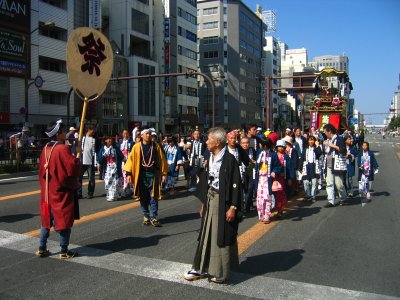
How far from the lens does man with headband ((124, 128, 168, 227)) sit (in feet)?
22.6

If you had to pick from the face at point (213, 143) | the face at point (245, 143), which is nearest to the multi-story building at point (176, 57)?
the face at point (245, 143)

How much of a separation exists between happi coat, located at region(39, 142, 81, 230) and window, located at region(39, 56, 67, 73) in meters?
31.0

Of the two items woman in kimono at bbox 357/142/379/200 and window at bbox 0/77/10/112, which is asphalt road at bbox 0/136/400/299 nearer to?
woman in kimono at bbox 357/142/379/200

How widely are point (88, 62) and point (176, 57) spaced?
50.3 meters

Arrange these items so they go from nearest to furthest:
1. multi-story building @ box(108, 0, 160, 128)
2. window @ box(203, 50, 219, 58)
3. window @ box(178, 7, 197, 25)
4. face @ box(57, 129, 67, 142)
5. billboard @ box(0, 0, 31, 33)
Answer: face @ box(57, 129, 67, 142) → billboard @ box(0, 0, 31, 33) → multi-story building @ box(108, 0, 160, 128) → window @ box(178, 7, 197, 25) → window @ box(203, 50, 219, 58)

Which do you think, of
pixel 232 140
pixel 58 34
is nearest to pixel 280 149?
pixel 232 140

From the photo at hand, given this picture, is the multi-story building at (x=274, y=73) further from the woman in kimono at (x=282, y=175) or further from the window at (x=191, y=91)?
the woman in kimono at (x=282, y=175)

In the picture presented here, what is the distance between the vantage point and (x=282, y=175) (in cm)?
789

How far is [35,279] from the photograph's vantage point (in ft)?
14.4

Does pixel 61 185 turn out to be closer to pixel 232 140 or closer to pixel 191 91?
pixel 232 140

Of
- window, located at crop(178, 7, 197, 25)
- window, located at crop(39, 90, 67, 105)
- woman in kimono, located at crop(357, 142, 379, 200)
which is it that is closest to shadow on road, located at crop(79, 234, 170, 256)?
woman in kimono, located at crop(357, 142, 379, 200)

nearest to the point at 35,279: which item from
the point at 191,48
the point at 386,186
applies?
the point at 386,186

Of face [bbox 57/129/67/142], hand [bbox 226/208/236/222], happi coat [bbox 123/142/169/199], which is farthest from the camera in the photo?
happi coat [bbox 123/142/169/199]

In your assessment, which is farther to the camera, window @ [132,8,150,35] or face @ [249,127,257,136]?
window @ [132,8,150,35]
